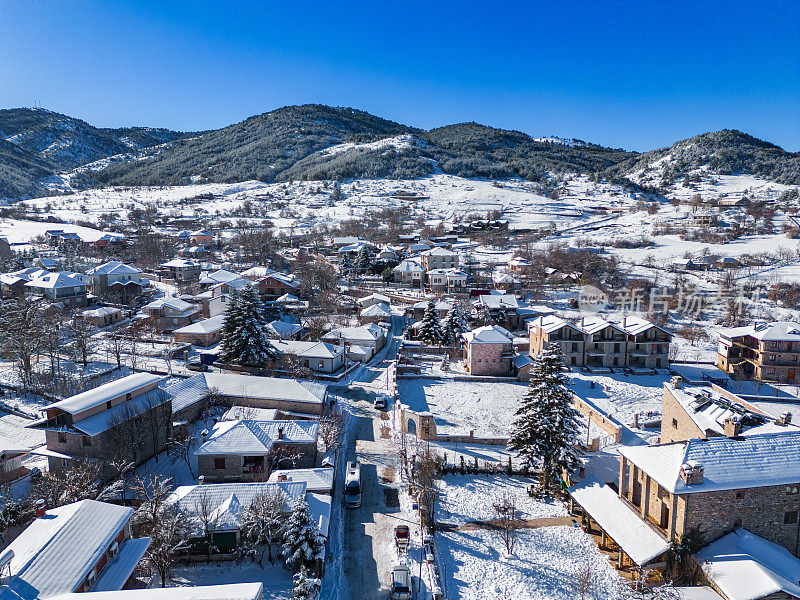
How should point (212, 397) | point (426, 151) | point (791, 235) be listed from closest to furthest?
point (212, 397) → point (791, 235) → point (426, 151)

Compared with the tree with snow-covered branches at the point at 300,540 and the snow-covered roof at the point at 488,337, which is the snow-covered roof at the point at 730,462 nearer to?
the tree with snow-covered branches at the point at 300,540

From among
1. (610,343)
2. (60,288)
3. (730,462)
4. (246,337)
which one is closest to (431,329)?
(610,343)

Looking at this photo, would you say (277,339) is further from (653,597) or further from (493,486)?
(653,597)

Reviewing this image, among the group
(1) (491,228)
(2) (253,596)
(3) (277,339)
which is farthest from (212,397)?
(1) (491,228)

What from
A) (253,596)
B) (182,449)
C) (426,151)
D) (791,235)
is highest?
(426,151)

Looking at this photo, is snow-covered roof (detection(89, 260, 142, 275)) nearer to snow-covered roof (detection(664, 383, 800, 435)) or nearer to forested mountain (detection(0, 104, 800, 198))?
snow-covered roof (detection(664, 383, 800, 435))

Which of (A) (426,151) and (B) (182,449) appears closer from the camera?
(B) (182,449)
